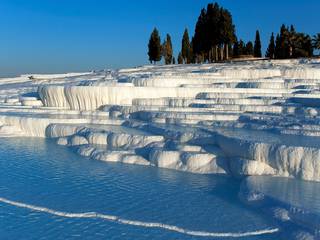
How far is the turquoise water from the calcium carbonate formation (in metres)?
0.53

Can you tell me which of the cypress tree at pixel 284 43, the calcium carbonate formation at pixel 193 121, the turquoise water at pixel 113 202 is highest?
the cypress tree at pixel 284 43

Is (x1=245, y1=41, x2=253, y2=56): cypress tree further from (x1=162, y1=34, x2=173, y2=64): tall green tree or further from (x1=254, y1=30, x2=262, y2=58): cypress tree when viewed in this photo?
(x1=162, y1=34, x2=173, y2=64): tall green tree

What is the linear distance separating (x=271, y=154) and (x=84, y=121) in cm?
599

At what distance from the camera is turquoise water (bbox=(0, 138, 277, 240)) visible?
4398mm

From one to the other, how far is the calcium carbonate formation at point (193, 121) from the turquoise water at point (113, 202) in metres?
0.53

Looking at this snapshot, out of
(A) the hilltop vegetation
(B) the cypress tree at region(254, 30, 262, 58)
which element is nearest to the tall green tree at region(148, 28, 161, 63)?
(A) the hilltop vegetation

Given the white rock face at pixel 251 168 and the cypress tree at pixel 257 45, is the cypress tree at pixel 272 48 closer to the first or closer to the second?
the cypress tree at pixel 257 45

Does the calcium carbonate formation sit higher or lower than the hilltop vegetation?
lower

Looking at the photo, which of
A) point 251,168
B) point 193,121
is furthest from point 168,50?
point 251,168

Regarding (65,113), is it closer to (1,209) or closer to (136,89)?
(136,89)

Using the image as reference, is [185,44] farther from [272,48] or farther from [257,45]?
[272,48]

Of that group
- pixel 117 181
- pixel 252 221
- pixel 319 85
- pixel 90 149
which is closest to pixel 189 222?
pixel 252 221

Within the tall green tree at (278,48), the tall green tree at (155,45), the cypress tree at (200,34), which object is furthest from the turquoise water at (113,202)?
the tall green tree at (278,48)

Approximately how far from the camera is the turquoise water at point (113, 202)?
14.4 ft
